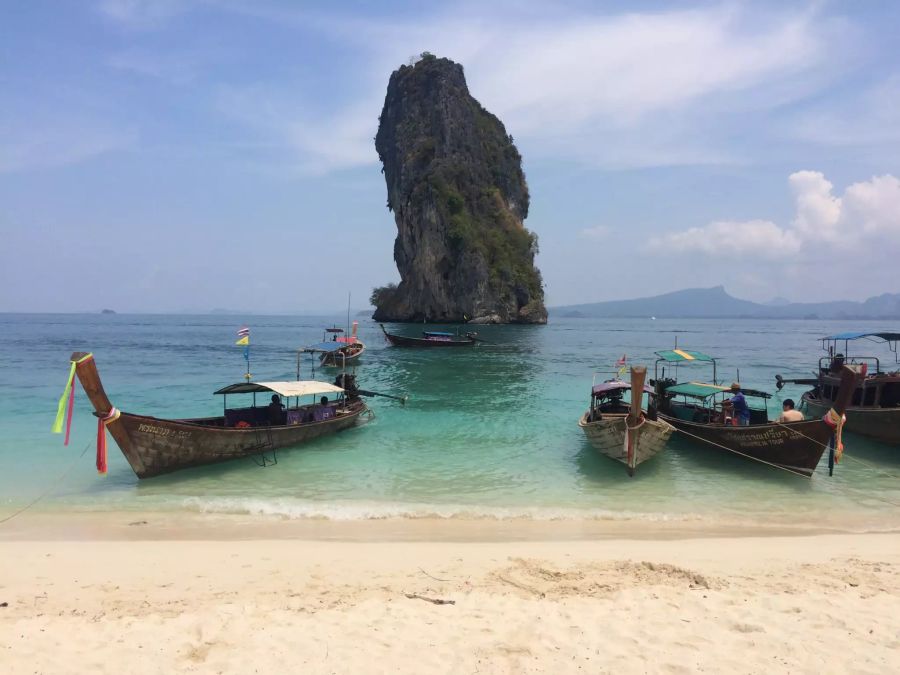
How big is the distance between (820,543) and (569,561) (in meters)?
4.20

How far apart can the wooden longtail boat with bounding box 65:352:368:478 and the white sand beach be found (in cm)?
267

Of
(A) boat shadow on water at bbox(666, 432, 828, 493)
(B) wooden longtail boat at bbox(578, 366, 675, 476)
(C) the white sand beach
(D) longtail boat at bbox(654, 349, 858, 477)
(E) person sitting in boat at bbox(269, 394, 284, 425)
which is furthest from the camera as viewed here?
(E) person sitting in boat at bbox(269, 394, 284, 425)

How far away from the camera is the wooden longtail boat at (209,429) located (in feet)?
34.3

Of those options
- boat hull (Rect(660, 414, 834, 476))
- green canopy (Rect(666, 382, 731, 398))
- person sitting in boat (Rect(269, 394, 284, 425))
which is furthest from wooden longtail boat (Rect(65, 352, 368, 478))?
boat hull (Rect(660, 414, 834, 476))

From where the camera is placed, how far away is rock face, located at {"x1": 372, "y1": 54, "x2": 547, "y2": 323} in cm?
8644

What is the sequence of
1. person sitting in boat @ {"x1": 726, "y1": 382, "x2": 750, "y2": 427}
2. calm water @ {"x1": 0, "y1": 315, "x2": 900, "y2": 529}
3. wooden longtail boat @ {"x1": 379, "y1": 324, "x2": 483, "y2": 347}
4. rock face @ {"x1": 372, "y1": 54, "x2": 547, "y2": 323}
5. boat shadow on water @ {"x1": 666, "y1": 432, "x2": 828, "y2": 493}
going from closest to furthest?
calm water @ {"x1": 0, "y1": 315, "x2": 900, "y2": 529} < boat shadow on water @ {"x1": 666, "y1": 432, "x2": 828, "y2": 493} < person sitting in boat @ {"x1": 726, "y1": 382, "x2": 750, "y2": 427} < wooden longtail boat @ {"x1": 379, "y1": 324, "x2": 483, "y2": 347} < rock face @ {"x1": 372, "y1": 54, "x2": 547, "y2": 323}

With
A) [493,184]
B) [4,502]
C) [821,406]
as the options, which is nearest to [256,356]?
[4,502]

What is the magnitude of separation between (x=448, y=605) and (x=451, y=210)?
84.2 meters

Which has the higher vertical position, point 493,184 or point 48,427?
point 493,184

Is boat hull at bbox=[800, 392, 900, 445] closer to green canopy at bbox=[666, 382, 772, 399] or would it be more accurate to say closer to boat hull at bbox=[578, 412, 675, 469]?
green canopy at bbox=[666, 382, 772, 399]

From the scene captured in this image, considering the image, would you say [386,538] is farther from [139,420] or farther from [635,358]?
[635,358]

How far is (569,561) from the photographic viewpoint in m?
7.50

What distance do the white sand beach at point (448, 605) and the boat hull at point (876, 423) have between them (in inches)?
287

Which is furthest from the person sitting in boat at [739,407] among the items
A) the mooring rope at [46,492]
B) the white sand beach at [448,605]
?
the mooring rope at [46,492]
